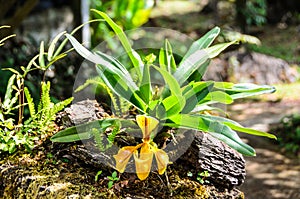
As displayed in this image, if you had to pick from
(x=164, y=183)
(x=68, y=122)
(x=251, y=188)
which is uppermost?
(x=68, y=122)

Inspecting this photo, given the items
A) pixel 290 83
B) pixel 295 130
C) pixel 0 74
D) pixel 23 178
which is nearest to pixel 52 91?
pixel 0 74

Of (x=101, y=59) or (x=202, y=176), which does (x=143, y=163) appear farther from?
(x=101, y=59)

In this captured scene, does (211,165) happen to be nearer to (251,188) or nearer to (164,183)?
(164,183)

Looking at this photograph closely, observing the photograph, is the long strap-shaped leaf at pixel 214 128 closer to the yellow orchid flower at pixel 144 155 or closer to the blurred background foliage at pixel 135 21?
the yellow orchid flower at pixel 144 155

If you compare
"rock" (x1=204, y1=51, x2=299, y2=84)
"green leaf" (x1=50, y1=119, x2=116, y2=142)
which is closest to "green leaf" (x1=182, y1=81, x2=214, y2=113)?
"green leaf" (x1=50, y1=119, x2=116, y2=142)

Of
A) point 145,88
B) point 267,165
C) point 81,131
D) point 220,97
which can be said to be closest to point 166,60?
point 145,88

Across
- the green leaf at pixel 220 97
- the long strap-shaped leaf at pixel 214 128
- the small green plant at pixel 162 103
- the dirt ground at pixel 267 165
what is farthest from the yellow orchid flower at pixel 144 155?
the dirt ground at pixel 267 165

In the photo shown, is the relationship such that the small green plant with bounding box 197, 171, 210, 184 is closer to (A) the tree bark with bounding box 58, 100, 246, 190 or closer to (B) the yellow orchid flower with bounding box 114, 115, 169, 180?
(A) the tree bark with bounding box 58, 100, 246, 190
